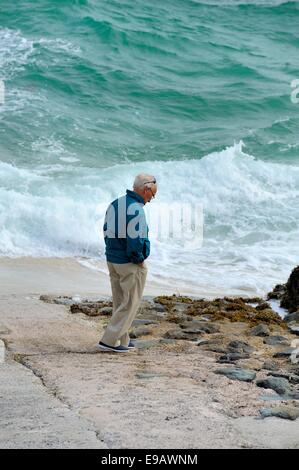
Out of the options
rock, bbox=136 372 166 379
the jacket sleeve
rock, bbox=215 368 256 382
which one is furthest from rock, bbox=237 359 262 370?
the jacket sleeve

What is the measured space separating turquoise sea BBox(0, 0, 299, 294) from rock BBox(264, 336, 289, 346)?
4.37 meters

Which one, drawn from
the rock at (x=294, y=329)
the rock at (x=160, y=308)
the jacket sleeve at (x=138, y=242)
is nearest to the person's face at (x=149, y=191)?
the jacket sleeve at (x=138, y=242)

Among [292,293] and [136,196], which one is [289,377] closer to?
[136,196]

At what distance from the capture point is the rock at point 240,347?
848 cm

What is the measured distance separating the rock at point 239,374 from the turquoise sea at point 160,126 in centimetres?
623

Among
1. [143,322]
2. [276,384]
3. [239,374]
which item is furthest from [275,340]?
[276,384]

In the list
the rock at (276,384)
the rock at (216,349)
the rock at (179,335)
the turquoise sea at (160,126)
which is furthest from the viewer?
the turquoise sea at (160,126)

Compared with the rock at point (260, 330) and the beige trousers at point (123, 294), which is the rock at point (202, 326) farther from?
the beige trousers at point (123, 294)

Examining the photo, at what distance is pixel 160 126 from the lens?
2447cm

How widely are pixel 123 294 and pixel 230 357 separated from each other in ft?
3.58

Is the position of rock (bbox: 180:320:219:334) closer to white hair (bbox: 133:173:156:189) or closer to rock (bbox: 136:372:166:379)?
white hair (bbox: 133:173:156:189)
